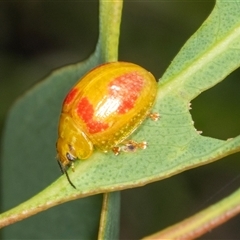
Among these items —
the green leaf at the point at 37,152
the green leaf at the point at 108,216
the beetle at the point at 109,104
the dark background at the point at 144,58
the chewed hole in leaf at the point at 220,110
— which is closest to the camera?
the green leaf at the point at 108,216

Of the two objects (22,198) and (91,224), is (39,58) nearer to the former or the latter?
(22,198)

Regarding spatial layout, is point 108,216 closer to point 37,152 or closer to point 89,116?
point 89,116

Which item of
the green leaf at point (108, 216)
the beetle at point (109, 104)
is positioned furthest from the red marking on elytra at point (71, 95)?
the green leaf at point (108, 216)

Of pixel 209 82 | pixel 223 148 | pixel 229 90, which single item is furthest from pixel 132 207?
pixel 223 148

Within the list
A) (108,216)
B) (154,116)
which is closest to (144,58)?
(154,116)

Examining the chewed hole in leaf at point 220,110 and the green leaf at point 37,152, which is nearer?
the green leaf at point 37,152

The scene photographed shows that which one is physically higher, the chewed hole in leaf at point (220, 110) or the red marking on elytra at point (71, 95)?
the chewed hole in leaf at point (220, 110)

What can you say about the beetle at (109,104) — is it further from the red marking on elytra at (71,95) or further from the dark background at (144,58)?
the dark background at (144,58)
